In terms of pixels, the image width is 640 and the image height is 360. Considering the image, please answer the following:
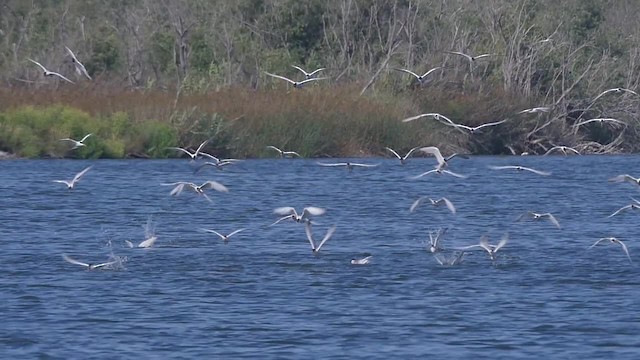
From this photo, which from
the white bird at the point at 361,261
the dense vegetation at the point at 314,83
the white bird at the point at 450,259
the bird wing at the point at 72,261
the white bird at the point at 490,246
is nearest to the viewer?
the bird wing at the point at 72,261

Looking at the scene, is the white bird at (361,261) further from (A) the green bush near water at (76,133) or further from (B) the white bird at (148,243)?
(A) the green bush near water at (76,133)

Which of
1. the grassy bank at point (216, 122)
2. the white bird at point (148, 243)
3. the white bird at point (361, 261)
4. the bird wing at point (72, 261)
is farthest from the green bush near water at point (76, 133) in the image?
the white bird at point (361, 261)

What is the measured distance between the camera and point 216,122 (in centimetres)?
4100

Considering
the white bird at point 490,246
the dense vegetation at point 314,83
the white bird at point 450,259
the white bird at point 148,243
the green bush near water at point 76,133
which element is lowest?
the dense vegetation at point 314,83

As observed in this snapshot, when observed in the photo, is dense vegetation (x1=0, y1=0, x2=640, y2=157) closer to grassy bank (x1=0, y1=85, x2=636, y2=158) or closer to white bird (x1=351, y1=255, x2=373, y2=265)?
grassy bank (x1=0, y1=85, x2=636, y2=158)

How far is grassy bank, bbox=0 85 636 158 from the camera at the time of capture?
3950 centimetres

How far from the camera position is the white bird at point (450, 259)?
818 inches

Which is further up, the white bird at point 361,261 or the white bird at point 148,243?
the white bird at point 361,261

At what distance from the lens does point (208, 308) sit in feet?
56.1

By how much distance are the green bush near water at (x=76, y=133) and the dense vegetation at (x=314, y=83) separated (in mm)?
34

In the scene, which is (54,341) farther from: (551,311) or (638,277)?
(638,277)

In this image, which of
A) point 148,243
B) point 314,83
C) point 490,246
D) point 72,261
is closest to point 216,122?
point 314,83

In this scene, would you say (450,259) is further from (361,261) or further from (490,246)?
(361,261)

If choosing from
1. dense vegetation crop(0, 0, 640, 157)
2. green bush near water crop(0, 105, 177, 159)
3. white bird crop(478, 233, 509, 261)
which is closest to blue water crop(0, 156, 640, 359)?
white bird crop(478, 233, 509, 261)
